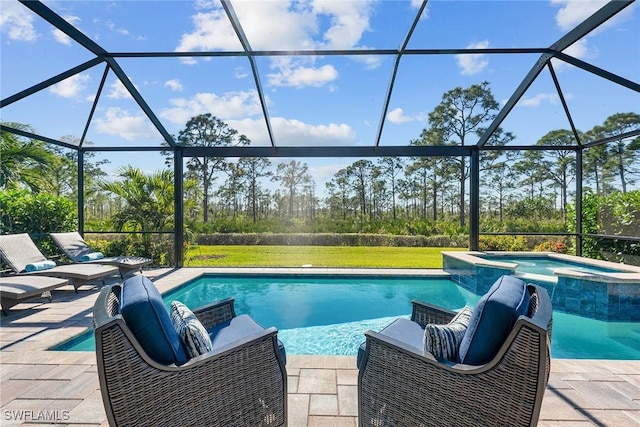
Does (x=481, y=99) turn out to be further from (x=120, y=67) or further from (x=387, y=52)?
(x=120, y=67)

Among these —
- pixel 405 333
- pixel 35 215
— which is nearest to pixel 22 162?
pixel 35 215

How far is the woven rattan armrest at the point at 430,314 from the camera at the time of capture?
2660 millimetres

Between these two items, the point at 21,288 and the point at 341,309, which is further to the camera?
the point at 341,309

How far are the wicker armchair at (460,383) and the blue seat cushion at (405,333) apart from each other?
0.33 meters

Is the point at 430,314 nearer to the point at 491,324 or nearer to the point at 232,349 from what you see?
the point at 491,324

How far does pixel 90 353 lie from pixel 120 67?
523 centimetres

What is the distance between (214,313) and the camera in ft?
9.34

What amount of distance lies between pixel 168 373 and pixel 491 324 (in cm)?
162

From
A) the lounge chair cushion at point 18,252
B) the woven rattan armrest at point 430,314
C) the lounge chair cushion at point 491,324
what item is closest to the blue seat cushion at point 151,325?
the lounge chair cushion at point 491,324

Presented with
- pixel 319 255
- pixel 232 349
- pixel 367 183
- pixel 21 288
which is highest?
pixel 367 183

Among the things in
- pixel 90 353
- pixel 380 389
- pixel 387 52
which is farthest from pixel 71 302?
pixel 387 52

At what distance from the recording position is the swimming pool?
Answer: 165 inches

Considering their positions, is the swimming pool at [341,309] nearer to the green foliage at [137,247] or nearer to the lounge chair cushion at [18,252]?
the green foliage at [137,247]

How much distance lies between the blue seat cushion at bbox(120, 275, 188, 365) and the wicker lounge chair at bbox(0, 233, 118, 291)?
16.1 ft
